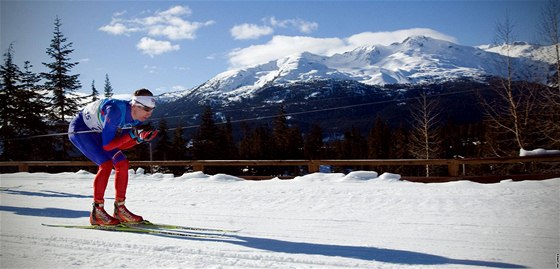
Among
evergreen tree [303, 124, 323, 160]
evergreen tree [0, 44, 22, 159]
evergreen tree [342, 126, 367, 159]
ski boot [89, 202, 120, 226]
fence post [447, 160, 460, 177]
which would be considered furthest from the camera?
evergreen tree [342, 126, 367, 159]

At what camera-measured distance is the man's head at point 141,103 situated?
452 centimetres

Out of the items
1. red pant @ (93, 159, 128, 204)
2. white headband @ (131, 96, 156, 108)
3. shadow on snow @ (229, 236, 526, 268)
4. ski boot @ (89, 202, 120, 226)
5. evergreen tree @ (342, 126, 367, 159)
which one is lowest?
evergreen tree @ (342, 126, 367, 159)

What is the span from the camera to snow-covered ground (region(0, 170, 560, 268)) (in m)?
3.08

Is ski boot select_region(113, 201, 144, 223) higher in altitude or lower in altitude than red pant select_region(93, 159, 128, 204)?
lower

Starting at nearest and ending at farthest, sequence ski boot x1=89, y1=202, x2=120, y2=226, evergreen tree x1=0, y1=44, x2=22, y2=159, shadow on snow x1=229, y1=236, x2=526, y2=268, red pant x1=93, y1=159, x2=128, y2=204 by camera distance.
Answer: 1. shadow on snow x1=229, y1=236, x2=526, y2=268
2. ski boot x1=89, y1=202, x2=120, y2=226
3. red pant x1=93, y1=159, x2=128, y2=204
4. evergreen tree x1=0, y1=44, x2=22, y2=159

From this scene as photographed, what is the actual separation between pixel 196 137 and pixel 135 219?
3966 cm

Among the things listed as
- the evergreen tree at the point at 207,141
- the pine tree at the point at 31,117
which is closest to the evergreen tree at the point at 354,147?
the evergreen tree at the point at 207,141

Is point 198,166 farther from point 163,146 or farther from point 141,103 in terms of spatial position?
point 163,146

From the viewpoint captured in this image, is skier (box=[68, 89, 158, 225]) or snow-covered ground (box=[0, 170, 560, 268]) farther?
skier (box=[68, 89, 158, 225])

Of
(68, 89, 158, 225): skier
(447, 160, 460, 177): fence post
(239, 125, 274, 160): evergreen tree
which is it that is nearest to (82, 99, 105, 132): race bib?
(68, 89, 158, 225): skier

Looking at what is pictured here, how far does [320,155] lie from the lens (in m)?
68.3

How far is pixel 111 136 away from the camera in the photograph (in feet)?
14.1

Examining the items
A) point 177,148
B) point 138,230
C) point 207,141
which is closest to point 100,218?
point 138,230

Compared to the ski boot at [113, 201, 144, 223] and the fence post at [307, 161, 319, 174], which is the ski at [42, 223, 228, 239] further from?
the fence post at [307, 161, 319, 174]
